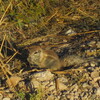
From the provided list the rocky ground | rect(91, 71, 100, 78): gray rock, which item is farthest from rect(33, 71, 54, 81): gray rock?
rect(91, 71, 100, 78): gray rock

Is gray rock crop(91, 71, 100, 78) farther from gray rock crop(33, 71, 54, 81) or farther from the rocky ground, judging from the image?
gray rock crop(33, 71, 54, 81)

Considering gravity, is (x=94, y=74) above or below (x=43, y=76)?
below

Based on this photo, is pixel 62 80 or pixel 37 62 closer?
pixel 62 80

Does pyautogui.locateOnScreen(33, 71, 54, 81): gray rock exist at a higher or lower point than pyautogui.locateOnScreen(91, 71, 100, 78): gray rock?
higher

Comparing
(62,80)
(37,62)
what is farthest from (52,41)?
(62,80)

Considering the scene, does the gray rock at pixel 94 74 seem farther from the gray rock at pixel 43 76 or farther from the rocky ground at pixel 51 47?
the gray rock at pixel 43 76

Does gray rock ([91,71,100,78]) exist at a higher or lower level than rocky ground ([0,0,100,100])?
lower

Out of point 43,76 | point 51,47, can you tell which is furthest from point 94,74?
point 51,47

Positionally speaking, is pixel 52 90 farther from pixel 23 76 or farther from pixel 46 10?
pixel 46 10

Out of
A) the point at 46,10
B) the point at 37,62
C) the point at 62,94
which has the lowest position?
the point at 62,94

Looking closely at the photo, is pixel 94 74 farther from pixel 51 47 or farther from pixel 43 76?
pixel 51 47

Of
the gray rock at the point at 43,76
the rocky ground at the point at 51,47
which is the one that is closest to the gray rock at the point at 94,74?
the rocky ground at the point at 51,47
